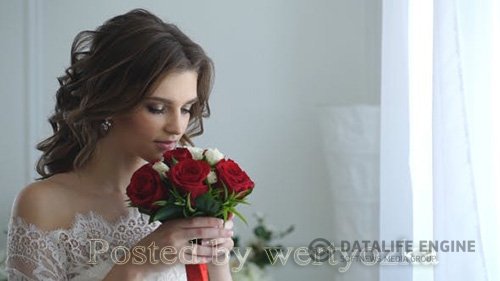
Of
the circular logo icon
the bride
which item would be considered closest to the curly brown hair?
the bride

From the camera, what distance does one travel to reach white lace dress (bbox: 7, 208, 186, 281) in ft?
5.00

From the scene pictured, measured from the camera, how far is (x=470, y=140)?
5.22ft

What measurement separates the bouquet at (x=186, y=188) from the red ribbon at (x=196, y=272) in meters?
0.12

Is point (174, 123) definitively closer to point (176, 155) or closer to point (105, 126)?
point (176, 155)

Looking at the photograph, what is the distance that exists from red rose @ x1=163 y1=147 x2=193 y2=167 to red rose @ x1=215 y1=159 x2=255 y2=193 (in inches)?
2.6

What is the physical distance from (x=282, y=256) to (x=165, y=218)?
154cm

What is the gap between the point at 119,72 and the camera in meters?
1.51

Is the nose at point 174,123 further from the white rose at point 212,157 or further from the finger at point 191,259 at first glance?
the finger at point 191,259

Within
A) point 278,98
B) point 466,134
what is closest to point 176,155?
point 466,134

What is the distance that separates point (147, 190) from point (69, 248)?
30 cm

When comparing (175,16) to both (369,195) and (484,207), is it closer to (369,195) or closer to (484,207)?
(369,195)

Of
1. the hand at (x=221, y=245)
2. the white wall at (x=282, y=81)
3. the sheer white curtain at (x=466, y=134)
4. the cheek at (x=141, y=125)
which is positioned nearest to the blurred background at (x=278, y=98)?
the white wall at (x=282, y=81)

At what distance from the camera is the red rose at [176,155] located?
1.42 m

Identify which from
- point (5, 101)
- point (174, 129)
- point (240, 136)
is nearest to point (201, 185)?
point (174, 129)
